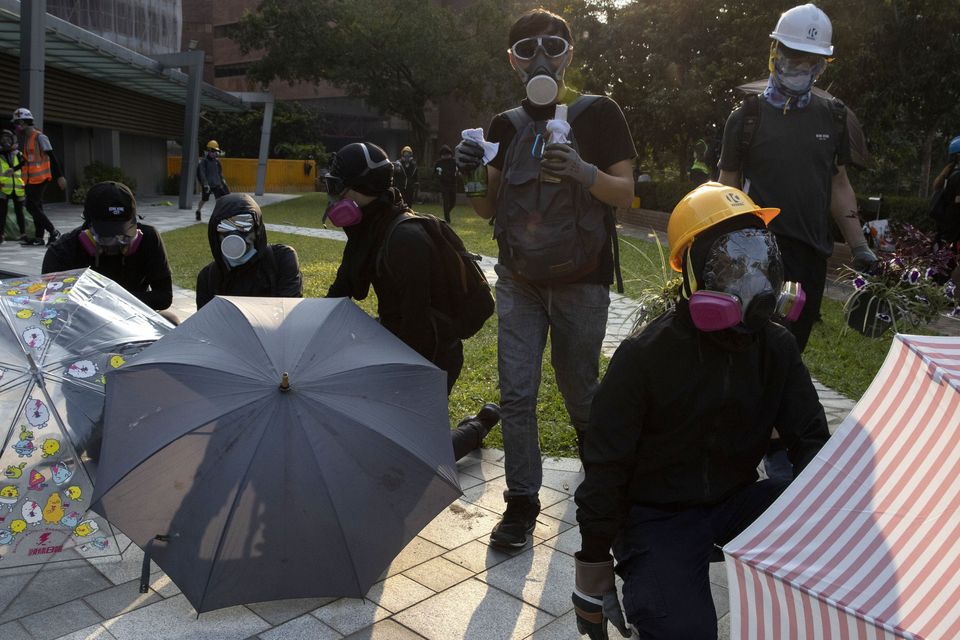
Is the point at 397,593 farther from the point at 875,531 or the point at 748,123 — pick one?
the point at 748,123

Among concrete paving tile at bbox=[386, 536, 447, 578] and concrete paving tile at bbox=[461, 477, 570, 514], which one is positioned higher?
concrete paving tile at bbox=[461, 477, 570, 514]

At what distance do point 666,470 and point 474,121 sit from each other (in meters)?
44.3

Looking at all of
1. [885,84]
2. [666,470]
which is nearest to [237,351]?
[666,470]

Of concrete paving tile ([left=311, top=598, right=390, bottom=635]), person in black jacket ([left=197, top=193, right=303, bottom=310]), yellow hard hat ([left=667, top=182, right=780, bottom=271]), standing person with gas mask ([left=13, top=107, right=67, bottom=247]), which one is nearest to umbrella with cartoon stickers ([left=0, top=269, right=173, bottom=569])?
concrete paving tile ([left=311, top=598, right=390, bottom=635])

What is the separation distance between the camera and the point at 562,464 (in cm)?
507

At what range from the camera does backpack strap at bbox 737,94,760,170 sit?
4.15 m

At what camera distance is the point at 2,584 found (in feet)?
11.5

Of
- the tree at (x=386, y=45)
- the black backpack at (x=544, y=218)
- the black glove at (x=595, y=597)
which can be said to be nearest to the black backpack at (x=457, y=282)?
the black backpack at (x=544, y=218)

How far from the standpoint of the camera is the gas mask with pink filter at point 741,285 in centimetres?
247

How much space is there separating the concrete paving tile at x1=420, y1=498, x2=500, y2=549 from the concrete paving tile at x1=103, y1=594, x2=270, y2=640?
0.93 meters

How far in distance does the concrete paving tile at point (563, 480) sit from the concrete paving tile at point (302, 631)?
1.65m

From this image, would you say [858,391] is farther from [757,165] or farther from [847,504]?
[847,504]

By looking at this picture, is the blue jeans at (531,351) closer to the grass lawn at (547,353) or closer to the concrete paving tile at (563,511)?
the concrete paving tile at (563,511)

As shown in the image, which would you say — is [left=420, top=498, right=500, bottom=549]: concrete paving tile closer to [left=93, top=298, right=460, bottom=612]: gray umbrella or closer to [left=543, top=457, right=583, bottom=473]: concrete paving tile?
[left=543, top=457, right=583, bottom=473]: concrete paving tile
